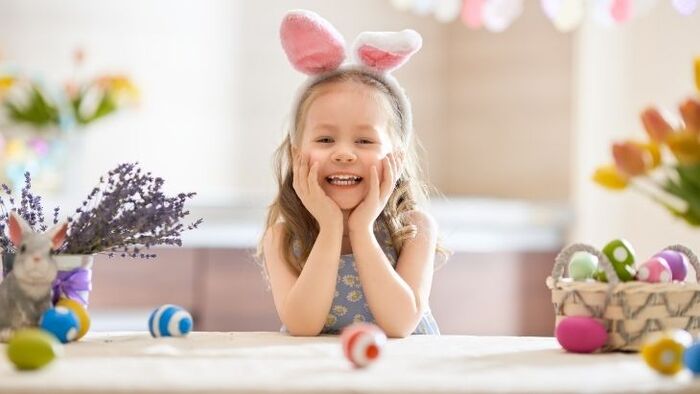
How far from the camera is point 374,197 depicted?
5.88 feet

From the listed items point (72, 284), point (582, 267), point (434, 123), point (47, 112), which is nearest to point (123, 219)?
point (72, 284)

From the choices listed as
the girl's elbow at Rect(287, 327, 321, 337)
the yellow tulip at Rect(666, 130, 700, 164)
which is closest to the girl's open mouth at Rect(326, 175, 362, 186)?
the girl's elbow at Rect(287, 327, 321, 337)

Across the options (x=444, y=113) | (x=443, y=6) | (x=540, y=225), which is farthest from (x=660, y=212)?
(x=444, y=113)

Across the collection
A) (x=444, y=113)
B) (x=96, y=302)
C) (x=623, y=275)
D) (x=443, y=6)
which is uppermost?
(x=443, y=6)

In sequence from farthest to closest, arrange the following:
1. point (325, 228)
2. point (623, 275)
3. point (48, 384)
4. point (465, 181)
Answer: point (465, 181) < point (325, 228) < point (623, 275) < point (48, 384)

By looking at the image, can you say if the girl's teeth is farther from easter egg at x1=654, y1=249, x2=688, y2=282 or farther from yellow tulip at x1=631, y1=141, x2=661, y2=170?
yellow tulip at x1=631, y1=141, x2=661, y2=170

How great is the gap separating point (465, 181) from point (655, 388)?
347cm

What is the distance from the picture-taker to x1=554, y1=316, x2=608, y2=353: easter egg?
1.48m

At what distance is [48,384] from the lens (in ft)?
3.75

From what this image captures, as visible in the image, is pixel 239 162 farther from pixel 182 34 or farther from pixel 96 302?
pixel 96 302

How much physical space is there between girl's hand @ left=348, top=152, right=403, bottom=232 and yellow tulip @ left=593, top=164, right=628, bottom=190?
0.53 m

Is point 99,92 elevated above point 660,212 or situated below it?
above

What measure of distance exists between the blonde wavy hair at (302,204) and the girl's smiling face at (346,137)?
0.06 ft

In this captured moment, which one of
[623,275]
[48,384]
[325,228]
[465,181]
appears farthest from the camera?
[465,181]
